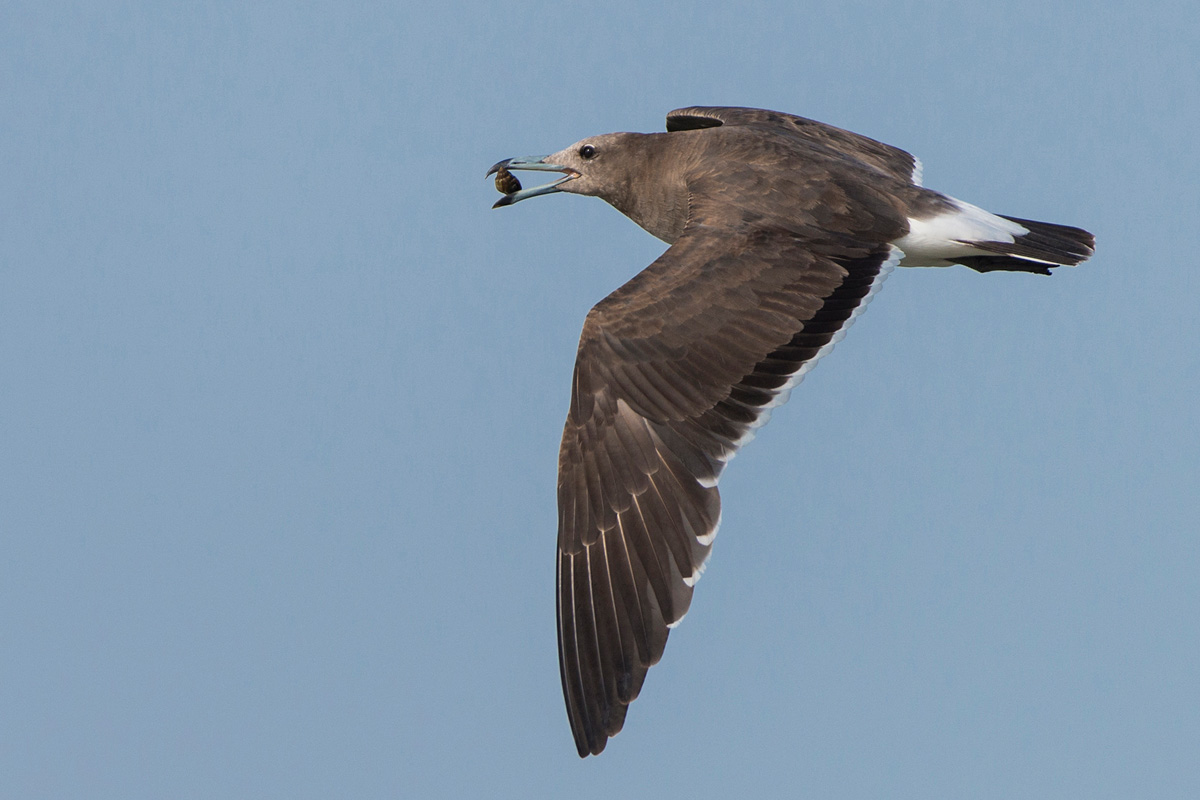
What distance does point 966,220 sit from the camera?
7613mm

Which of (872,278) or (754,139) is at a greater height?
(754,139)

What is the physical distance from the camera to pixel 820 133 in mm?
8547

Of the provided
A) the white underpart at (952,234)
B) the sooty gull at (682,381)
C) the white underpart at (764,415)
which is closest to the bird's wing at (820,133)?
the white underpart at (952,234)

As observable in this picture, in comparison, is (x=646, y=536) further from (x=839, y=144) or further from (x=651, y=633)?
(x=839, y=144)

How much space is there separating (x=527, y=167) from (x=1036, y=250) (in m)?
3.15

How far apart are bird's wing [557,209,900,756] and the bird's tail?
42.1 inches

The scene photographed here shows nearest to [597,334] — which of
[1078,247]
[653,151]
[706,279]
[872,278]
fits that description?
[706,279]

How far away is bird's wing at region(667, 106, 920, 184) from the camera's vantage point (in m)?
8.44

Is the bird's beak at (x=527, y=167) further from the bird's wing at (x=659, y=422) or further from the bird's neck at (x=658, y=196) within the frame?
the bird's wing at (x=659, y=422)

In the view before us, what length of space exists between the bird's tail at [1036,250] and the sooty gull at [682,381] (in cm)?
31

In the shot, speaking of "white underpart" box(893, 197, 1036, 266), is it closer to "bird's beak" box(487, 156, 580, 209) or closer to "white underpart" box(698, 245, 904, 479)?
"white underpart" box(698, 245, 904, 479)

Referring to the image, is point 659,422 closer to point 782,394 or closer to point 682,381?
point 682,381

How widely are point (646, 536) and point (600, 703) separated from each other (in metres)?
0.76

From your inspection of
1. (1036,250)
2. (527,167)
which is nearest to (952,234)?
(1036,250)
